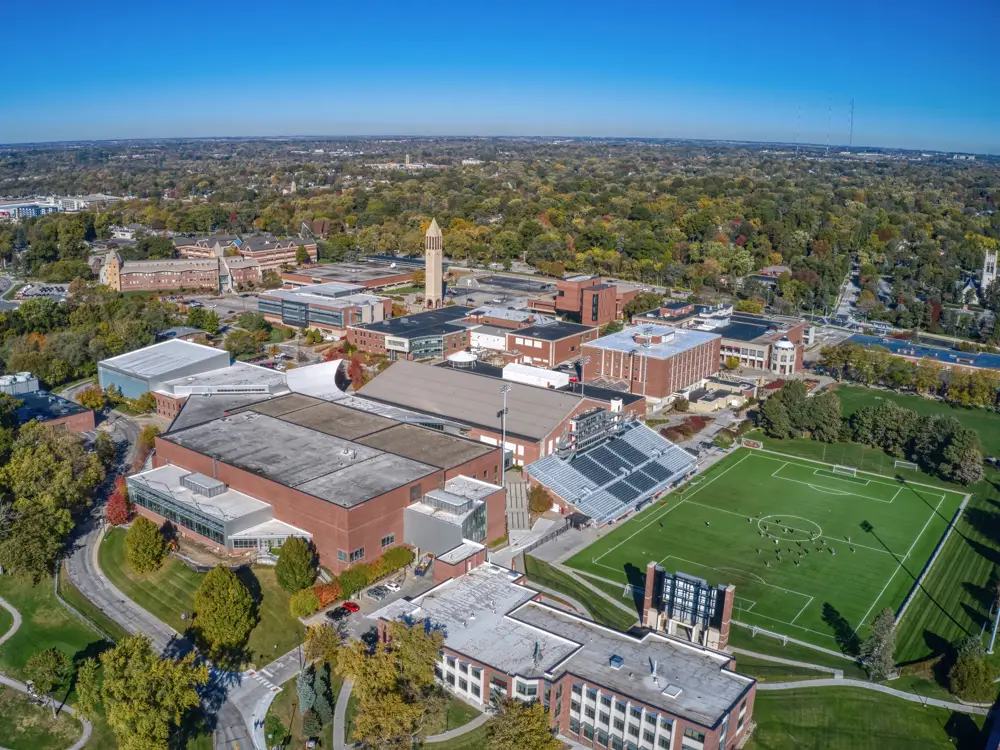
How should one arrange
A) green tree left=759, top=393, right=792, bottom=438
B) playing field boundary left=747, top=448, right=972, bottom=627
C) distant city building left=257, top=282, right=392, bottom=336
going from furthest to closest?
distant city building left=257, top=282, right=392, bottom=336 → green tree left=759, top=393, right=792, bottom=438 → playing field boundary left=747, top=448, right=972, bottom=627

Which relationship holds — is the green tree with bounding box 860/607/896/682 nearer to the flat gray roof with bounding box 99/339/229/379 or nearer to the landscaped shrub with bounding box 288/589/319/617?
the landscaped shrub with bounding box 288/589/319/617

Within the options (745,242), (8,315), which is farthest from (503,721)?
(745,242)

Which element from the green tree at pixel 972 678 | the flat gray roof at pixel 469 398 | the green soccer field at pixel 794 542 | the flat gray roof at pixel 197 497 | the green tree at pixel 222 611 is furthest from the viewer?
the flat gray roof at pixel 469 398

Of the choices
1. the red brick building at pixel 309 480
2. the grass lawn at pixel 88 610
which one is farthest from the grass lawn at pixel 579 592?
the grass lawn at pixel 88 610

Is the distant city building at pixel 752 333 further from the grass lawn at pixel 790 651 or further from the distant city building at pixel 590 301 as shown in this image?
the grass lawn at pixel 790 651

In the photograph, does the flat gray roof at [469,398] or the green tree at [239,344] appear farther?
the green tree at [239,344]

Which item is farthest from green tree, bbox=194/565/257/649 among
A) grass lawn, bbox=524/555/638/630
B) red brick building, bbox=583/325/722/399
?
red brick building, bbox=583/325/722/399
